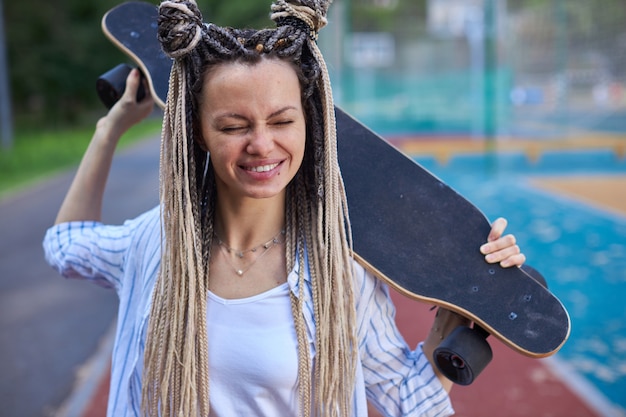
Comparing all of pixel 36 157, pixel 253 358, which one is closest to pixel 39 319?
pixel 253 358

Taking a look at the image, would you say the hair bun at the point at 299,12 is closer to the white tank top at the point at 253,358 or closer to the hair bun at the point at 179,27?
the hair bun at the point at 179,27

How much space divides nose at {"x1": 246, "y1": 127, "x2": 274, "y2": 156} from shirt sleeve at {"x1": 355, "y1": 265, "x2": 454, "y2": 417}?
0.43 meters

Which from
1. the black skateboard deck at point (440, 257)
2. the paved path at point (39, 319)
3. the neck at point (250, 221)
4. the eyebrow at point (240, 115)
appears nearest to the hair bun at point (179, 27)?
the eyebrow at point (240, 115)

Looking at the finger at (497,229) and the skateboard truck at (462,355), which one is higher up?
the finger at (497,229)

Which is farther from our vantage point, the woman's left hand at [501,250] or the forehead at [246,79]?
the woman's left hand at [501,250]

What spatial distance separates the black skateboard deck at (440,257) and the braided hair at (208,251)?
167 millimetres

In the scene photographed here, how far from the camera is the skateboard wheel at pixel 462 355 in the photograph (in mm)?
1654

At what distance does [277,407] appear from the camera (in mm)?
1635

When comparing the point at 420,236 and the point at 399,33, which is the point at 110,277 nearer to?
the point at 420,236

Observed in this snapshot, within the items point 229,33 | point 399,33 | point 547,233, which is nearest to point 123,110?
point 229,33

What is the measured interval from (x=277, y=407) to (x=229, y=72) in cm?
78

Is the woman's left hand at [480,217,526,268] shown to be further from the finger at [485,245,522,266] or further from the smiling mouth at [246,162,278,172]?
the smiling mouth at [246,162,278,172]

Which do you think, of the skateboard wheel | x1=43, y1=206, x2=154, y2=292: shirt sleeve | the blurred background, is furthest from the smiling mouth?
the blurred background

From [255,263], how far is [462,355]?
1.78 feet
